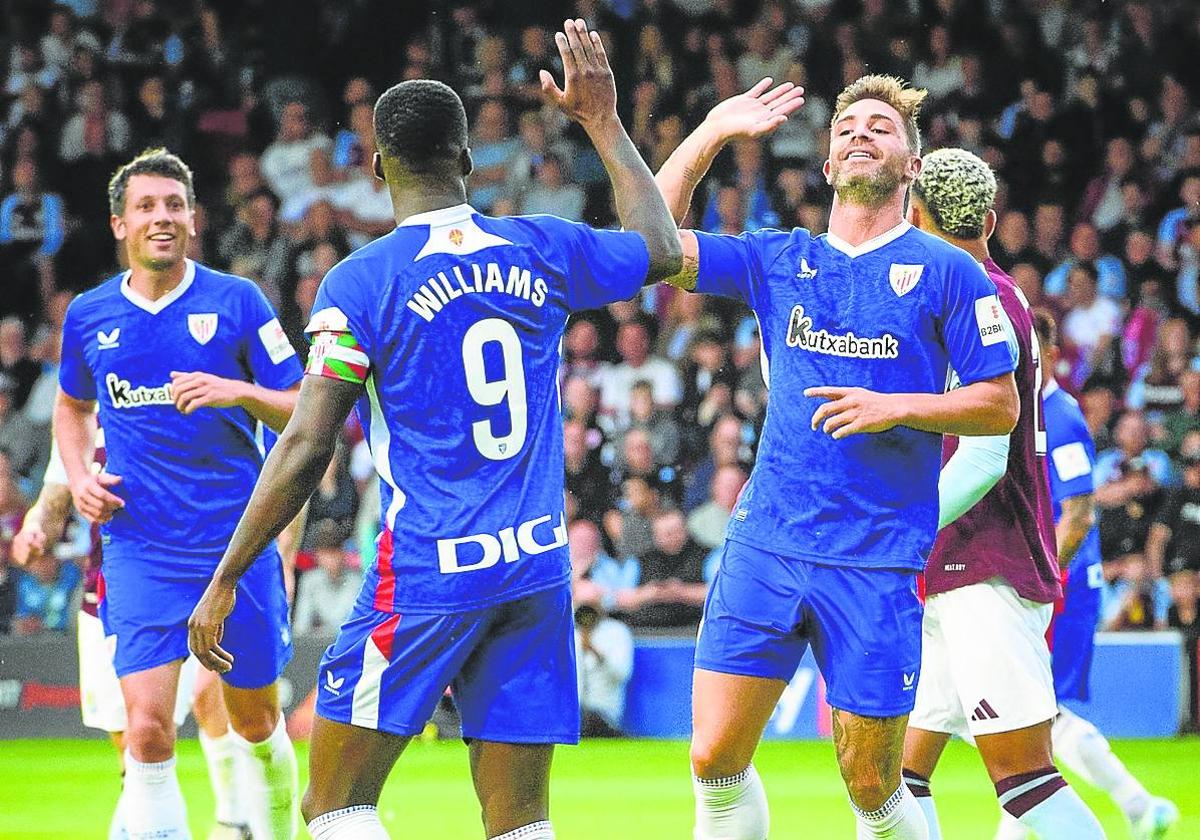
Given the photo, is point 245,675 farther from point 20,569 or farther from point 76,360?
point 20,569

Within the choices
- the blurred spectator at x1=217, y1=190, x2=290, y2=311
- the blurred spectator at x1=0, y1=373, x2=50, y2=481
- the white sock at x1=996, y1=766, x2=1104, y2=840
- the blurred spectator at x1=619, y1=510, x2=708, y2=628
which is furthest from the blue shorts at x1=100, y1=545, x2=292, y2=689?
the blurred spectator at x1=217, y1=190, x2=290, y2=311

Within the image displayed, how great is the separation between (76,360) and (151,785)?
63.5 inches

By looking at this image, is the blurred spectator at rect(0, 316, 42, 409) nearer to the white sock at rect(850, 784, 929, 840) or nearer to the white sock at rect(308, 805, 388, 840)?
the white sock at rect(850, 784, 929, 840)

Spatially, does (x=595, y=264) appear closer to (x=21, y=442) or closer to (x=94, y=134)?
(x=21, y=442)

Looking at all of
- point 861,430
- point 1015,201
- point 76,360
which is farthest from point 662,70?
point 861,430

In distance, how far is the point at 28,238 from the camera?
16.8m

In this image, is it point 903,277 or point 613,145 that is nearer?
→ point 613,145

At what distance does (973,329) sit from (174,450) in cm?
290

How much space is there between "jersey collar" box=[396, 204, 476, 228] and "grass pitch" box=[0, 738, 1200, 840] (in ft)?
16.3

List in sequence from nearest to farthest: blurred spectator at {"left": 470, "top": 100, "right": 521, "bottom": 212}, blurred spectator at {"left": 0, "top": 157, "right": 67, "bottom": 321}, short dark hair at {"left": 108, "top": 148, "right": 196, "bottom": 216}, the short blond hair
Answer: the short blond hair < short dark hair at {"left": 108, "top": 148, "right": 196, "bottom": 216} < blurred spectator at {"left": 470, "top": 100, "right": 521, "bottom": 212} < blurred spectator at {"left": 0, "top": 157, "right": 67, "bottom": 321}

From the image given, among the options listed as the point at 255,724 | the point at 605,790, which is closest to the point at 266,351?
the point at 255,724

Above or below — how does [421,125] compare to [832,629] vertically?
above

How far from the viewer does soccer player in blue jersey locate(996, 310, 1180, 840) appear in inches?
289

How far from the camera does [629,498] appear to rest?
43.8 feet
